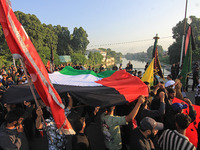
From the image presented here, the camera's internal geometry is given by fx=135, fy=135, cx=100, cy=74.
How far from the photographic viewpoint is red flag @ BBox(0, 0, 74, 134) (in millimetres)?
1680

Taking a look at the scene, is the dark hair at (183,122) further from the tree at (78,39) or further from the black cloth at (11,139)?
the tree at (78,39)

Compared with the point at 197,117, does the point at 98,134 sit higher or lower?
lower

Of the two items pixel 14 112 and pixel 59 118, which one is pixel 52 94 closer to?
pixel 59 118

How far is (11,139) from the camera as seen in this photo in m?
1.97

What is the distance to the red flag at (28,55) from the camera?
1.68m

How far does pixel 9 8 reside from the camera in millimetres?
1745

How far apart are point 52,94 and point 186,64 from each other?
20.1 feet

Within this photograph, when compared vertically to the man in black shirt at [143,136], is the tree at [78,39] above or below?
above

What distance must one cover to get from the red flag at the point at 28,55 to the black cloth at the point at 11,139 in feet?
2.27

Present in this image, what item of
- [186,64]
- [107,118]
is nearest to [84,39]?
[186,64]

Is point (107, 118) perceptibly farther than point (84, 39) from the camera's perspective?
No

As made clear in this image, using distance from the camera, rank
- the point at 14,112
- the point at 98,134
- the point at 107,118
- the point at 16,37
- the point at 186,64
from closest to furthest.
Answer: the point at 16,37 < the point at 14,112 < the point at 107,118 < the point at 98,134 < the point at 186,64

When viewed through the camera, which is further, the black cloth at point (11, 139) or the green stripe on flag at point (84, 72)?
the green stripe on flag at point (84, 72)

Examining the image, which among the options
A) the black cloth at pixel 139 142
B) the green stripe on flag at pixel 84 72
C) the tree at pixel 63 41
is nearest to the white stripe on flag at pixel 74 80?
the green stripe on flag at pixel 84 72
